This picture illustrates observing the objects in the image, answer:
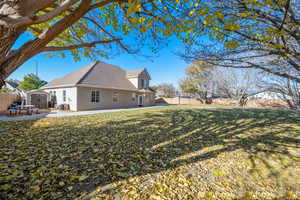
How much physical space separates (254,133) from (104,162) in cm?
566

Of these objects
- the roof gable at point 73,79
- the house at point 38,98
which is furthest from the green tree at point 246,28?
the house at point 38,98

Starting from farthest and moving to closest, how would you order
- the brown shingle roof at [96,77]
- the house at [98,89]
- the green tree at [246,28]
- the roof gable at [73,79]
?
the brown shingle roof at [96,77], the roof gable at [73,79], the house at [98,89], the green tree at [246,28]

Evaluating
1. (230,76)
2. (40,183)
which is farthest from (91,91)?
(230,76)

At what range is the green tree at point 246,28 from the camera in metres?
3.31

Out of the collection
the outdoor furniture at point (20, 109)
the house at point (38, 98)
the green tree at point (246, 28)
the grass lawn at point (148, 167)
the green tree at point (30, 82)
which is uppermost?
the green tree at point (30, 82)

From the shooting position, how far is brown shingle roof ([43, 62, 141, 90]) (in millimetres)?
13578

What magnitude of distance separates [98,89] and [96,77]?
1.63 m

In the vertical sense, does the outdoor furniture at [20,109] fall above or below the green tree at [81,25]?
below

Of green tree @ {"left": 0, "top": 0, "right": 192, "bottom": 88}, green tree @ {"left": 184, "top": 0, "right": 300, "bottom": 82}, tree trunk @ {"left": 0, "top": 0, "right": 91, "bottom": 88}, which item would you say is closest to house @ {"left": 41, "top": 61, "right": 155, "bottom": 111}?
green tree @ {"left": 0, "top": 0, "right": 192, "bottom": 88}

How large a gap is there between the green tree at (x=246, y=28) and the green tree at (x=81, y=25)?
797 mm

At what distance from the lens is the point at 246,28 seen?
3.81 meters

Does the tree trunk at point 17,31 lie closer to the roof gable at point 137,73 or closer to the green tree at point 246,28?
the green tree at point 246,28

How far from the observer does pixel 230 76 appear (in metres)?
19.0

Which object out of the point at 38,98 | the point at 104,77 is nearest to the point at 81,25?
the point at 104,77
